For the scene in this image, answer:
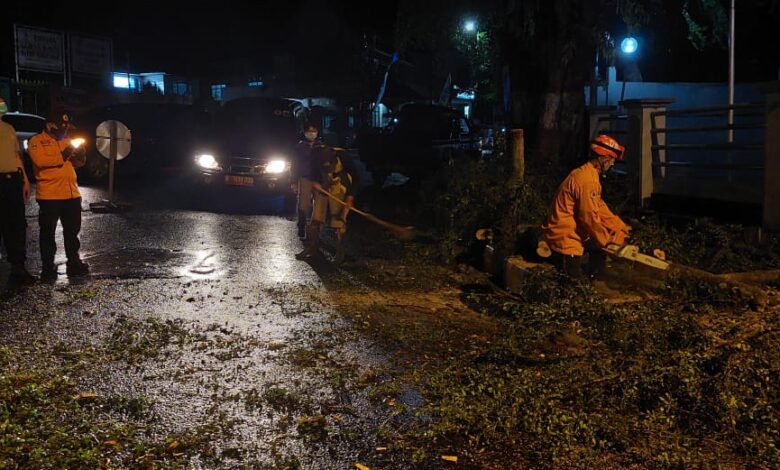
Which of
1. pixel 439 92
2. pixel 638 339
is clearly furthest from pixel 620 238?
pixel 439 92

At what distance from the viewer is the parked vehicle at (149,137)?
17.3 meters

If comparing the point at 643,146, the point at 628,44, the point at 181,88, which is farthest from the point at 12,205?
the point at 181,88

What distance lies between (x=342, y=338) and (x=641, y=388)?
2464 mm

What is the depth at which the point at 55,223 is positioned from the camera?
26.6ft

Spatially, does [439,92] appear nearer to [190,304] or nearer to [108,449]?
[190,304]

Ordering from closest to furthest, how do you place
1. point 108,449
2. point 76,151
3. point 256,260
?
point 108,449
point 76,151
point 256,260

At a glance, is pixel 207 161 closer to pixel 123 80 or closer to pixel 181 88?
pixel 123 80

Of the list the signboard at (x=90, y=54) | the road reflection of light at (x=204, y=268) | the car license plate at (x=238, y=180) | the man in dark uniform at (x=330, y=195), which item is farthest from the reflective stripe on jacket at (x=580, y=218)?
the signboard at (x=90, y=54)

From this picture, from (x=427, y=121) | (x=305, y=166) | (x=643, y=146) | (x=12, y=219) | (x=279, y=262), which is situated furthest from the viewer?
(x=427, y=121)

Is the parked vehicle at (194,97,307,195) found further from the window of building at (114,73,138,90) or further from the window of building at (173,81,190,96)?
the window of building at (173,81,190,96)

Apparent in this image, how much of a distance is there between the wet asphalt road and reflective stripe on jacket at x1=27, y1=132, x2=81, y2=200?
948 mm

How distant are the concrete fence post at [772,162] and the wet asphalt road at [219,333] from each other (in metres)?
5.10

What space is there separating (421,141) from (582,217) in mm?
11882

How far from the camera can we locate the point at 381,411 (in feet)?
15.4
